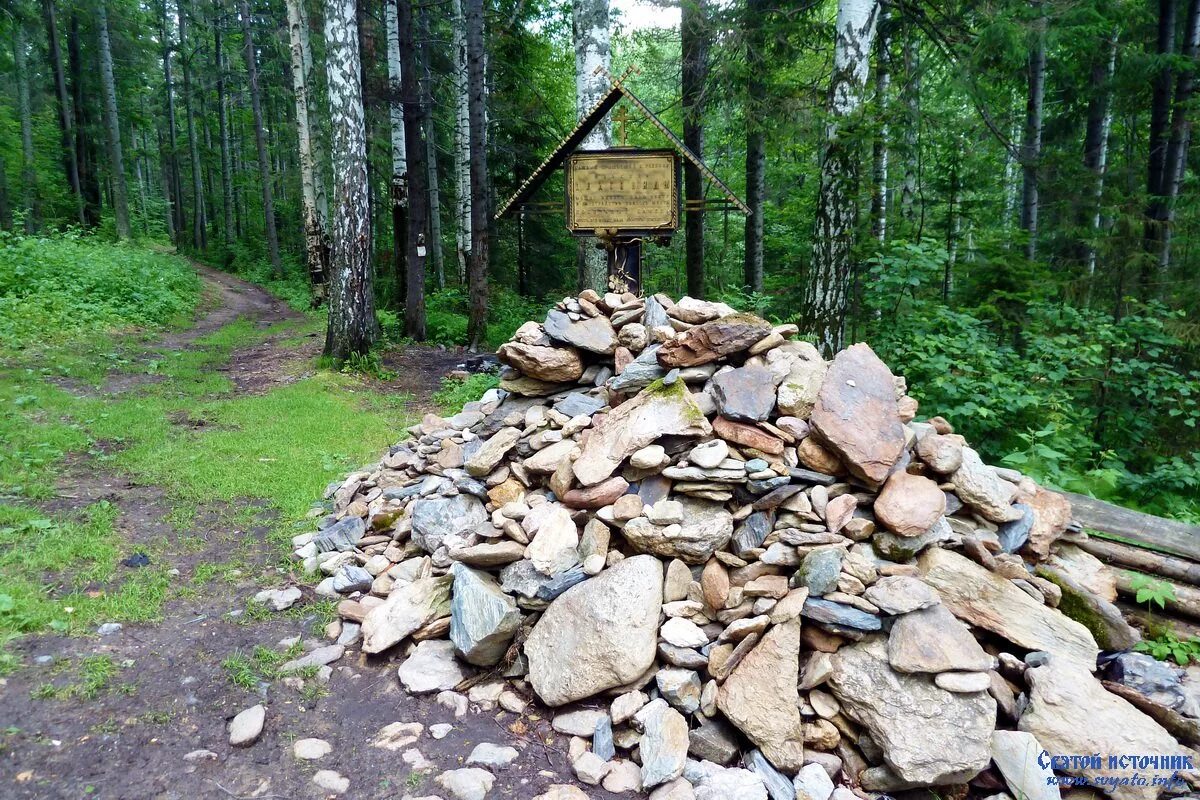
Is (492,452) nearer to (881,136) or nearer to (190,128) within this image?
(881,136)

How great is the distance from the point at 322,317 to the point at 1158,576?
16364 mm

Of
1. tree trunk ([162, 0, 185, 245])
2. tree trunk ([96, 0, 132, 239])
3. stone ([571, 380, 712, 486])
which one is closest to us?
stone ([571, 380, 712, 486])

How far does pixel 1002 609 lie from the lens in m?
3.44

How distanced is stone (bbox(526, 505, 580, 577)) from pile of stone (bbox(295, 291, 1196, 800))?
13 mm

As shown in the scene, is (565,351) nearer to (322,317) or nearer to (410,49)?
(410,49)

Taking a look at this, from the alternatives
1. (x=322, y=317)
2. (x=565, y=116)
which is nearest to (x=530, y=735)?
(x=322, y=317)

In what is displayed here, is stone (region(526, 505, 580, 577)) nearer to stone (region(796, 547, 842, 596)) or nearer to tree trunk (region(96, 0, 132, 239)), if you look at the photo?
stone (region(796, 547, 842, 596))

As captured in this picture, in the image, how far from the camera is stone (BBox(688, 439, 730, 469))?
3869 millimetres

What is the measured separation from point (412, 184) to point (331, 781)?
458 inches

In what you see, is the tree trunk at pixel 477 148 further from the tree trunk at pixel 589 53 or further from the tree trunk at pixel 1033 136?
the tree trunk at pixel 1033 136

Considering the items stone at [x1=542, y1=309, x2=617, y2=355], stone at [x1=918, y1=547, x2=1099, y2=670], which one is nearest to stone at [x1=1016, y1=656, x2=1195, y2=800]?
stone at [x1=918, y1=547, x2=1099, y2=670]

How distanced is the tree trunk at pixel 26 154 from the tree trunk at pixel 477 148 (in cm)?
1842

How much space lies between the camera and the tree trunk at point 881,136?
6.97 m

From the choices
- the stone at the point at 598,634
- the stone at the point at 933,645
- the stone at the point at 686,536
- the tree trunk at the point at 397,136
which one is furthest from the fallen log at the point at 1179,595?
the tree trunk at the point at 397,136
